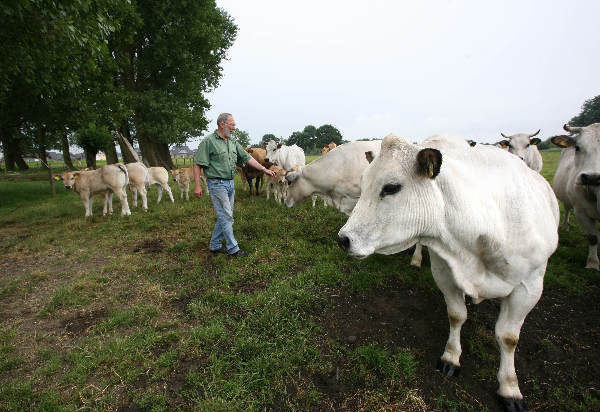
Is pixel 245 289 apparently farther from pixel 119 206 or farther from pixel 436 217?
pixel 119 206

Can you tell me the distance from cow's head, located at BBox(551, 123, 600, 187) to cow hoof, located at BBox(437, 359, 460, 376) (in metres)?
3.37

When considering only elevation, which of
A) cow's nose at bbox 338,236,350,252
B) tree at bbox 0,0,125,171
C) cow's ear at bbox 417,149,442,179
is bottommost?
cow's nose at bbox 338,236,350,252

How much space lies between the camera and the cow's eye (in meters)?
1.99

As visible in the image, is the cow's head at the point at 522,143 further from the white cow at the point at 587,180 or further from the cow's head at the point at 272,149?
the cow's head at the point at 272,149

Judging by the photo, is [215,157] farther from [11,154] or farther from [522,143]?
[11,154]

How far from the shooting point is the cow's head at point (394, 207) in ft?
6.48

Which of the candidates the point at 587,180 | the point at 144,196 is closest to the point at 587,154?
the point at 587,180

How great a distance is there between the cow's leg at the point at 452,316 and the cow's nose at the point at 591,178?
2.97 meters

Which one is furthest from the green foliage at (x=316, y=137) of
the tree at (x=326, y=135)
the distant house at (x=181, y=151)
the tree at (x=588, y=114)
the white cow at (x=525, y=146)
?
the white cow at (x=525, y=146)

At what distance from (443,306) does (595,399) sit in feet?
5.11

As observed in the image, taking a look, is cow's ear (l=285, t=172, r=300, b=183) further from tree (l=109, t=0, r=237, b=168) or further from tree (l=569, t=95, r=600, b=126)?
tree (l=569, t=95, r=600, b=126)

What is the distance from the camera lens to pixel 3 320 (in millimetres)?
3922

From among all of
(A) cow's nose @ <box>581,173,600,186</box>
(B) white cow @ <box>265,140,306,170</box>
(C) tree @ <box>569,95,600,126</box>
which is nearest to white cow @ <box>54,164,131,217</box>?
(B) white cow @ <box>265,140,306,170</box>

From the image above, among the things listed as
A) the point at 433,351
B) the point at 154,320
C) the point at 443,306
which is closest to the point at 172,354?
the point at 154,320
